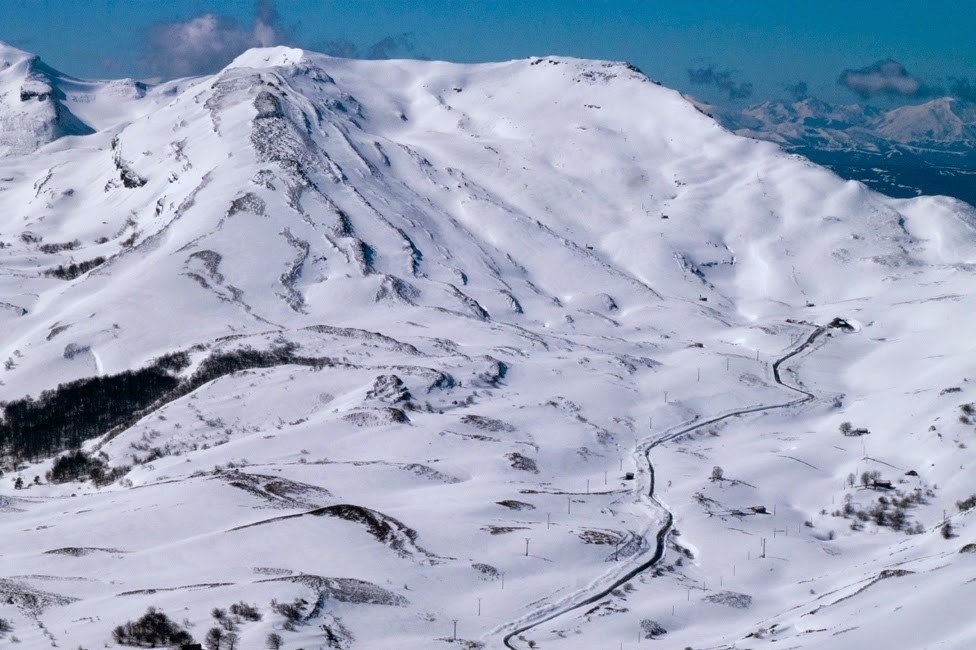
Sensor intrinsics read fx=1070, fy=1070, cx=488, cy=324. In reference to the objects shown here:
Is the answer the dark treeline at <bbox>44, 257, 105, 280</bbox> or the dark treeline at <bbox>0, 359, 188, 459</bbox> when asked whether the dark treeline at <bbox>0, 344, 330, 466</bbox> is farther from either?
the dark treeline at <bbox>44, 257, 105, 280</bbox>

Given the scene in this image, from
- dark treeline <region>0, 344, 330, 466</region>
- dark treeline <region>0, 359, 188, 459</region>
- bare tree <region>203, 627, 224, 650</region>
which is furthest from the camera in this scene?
dark treeline <region>0, 344, 330, 466</region>

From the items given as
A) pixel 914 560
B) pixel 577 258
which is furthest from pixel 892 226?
pixel 914 560

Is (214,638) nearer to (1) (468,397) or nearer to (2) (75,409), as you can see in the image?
(1) (468,397)

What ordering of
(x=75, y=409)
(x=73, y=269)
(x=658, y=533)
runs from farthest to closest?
1. (x=73, y=269)
2. (x=75, y=409)
3. (x=658, y=533)

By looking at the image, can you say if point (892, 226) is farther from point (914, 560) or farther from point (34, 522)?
point (34, 522)

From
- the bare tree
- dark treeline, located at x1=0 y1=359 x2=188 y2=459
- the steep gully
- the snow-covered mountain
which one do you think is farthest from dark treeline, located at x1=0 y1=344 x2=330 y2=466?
the bare tree

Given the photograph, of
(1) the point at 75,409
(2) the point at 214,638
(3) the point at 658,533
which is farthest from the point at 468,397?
(2) the point at 214,638

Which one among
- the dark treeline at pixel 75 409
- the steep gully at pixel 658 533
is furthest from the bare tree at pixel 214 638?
the dark treeline at pixel 75 409
